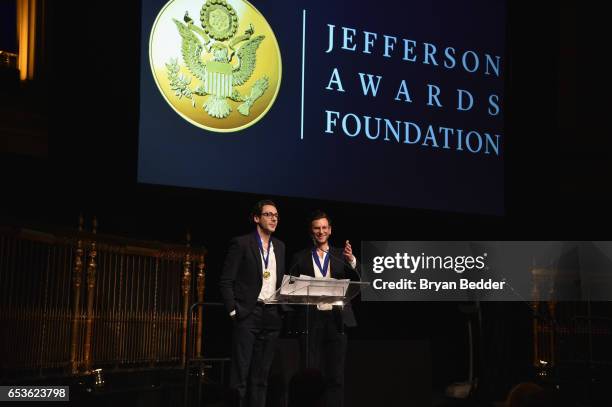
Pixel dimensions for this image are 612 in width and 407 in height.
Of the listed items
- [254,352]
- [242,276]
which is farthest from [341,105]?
[254,352]

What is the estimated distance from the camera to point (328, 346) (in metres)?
5.95

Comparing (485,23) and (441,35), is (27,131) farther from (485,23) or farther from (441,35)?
(485,23)

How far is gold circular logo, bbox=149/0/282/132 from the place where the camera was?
783 centimetres

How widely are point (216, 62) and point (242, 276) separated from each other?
2973mm

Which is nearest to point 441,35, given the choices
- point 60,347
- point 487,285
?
point 487,285

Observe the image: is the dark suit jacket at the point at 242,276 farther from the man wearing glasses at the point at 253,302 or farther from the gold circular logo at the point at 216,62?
the gold circular logo at the point at 216,62

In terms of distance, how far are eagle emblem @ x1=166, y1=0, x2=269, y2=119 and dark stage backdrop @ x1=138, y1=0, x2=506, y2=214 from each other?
2 centimetres

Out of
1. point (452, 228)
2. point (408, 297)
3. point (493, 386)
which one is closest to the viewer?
point (493, 386)

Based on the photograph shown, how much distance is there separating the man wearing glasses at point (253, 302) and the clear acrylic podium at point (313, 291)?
0.13m

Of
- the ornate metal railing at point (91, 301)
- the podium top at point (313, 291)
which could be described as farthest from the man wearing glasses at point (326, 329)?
the ornate metal railing at point (91, 301)

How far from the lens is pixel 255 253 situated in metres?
5.84

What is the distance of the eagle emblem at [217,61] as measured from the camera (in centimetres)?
789

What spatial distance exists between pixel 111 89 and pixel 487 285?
4.56 metres

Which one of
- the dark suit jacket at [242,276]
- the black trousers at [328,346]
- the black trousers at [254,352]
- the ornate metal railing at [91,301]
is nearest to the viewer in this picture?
the black trousers at [254,352]
